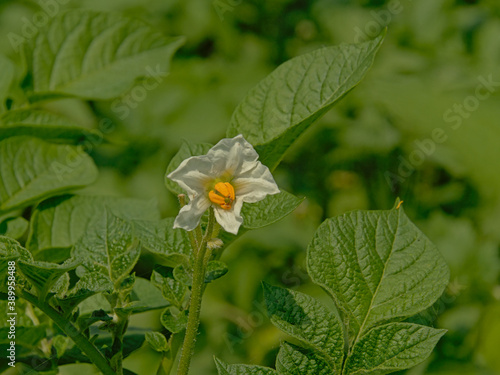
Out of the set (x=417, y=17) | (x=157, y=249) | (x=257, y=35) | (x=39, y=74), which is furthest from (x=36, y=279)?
(x=257, y=35)

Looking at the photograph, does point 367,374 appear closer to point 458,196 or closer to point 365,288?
point 365,288

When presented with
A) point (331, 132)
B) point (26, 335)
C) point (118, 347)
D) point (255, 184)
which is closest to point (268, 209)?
point (255, 184)

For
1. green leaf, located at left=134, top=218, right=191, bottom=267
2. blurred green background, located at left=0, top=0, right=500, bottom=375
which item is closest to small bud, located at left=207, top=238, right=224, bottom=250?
green leaf, located at left=134, top=218, right=191, bottom=267

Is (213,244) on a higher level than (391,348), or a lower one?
higher

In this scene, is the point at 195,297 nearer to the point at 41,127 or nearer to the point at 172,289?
the point at 172,289

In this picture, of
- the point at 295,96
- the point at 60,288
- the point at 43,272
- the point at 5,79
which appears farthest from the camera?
the point at 5,79

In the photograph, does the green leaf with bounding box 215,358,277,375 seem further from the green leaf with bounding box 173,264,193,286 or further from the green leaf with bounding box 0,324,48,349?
the green leaf with bounding box 0,324,48,349
